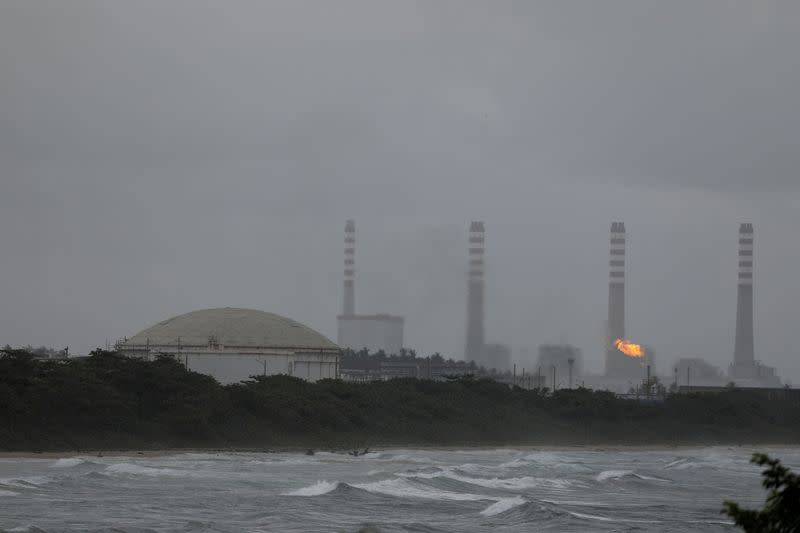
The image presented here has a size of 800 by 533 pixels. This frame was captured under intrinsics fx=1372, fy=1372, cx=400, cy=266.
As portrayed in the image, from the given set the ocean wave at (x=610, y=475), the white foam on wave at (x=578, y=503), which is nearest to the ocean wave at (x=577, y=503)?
the white foam on wave at (x=578, y=503)

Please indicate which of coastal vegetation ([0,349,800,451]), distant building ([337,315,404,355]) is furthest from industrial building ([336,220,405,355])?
coastal vegetation ([0,349,800,451])

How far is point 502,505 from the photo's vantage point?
45500mm

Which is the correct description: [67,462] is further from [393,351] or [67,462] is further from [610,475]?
[393,351]

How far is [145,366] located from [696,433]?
46.7m

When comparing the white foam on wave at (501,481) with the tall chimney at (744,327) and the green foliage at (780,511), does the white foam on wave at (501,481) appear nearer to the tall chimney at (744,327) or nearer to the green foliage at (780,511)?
the green foliage at (780,511)

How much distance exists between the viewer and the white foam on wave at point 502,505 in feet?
146

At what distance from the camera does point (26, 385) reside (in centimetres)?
7388

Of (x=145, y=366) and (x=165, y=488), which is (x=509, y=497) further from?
(x=145, y=366)

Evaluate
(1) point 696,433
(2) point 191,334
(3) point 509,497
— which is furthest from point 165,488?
(1) point 696,433

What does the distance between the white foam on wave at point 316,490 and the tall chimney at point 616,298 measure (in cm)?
13703

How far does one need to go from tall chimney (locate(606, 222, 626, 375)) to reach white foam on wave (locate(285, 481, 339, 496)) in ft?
450

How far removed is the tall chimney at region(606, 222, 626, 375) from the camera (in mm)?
185625

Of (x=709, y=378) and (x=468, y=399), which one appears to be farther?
(x=709, y=378)

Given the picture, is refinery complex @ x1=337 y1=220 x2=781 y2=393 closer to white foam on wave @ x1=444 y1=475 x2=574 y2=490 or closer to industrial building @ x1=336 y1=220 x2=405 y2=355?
industrial building @ x1=336 y1=220 x2=405 y2=355
